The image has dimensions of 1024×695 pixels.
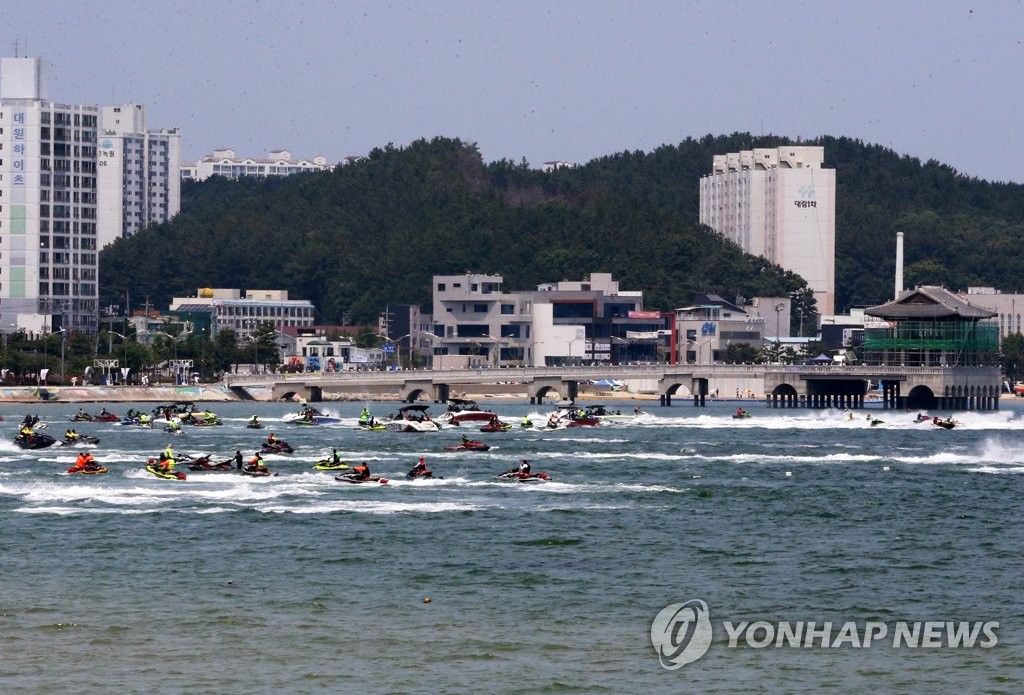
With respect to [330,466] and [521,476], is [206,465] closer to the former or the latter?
[330,466]

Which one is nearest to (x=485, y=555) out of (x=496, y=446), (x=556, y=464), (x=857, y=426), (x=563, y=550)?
(x=563, y=550)

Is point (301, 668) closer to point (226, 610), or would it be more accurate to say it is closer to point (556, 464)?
point (226, 610)

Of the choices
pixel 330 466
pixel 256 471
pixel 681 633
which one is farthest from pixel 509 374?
Result: pixel 681 633

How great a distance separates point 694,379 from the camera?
199125 millimetres

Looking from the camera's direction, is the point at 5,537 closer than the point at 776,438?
Yes

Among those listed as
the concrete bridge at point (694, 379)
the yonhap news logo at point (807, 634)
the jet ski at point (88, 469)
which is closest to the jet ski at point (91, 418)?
the concrete bridge at point (694, 379)

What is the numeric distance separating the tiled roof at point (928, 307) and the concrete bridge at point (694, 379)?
5707 millimetres

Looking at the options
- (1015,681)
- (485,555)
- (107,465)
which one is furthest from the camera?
(107,465)

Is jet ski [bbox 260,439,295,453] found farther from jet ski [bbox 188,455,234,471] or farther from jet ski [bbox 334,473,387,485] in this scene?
Answer: jet ski [bbox 334,473,387,485]

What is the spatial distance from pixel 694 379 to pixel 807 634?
15193 centimetres

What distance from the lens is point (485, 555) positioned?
6062 centimetres

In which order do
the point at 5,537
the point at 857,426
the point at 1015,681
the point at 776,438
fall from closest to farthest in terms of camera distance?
the point at 1015,681 → the point at 5,537 → the point at 776,438 → the point at 857,426

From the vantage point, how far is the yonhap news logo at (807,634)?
46.2 m

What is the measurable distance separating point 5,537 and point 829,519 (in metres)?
33.7
